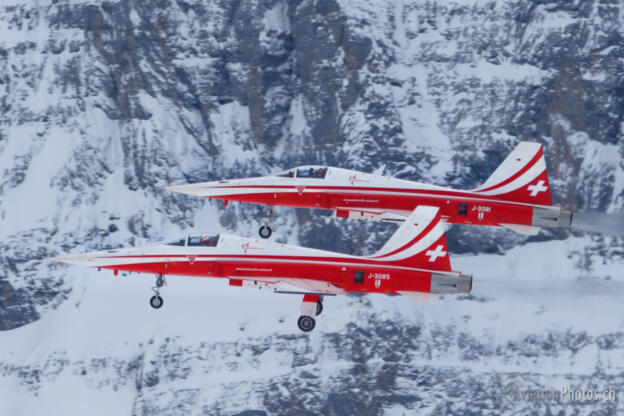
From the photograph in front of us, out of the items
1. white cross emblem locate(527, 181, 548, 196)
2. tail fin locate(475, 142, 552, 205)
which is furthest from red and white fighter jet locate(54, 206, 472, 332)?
white cross emblem locate(527, 181, 548, 196)

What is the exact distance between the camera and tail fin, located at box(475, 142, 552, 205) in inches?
3787

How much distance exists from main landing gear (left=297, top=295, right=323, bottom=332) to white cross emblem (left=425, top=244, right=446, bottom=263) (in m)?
7.05

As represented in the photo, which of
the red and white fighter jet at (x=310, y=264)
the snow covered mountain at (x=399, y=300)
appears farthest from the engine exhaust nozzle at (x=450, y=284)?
the snow covered mountain at (x=399, y=300)

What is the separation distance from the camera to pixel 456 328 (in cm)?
18750

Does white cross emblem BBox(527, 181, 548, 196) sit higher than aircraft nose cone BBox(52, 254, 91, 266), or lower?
higher

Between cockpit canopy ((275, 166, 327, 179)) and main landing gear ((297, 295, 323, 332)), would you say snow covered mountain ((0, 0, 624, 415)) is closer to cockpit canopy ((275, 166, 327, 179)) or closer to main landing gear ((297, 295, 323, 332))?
cockpit canopy ((275, 166, 327, 179))

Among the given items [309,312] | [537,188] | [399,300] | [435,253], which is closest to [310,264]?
[309,312]

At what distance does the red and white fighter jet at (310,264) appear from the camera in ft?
287

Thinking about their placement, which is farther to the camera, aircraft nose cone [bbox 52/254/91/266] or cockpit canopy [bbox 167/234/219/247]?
cockpit canopy [bbox 167/234/219/247]

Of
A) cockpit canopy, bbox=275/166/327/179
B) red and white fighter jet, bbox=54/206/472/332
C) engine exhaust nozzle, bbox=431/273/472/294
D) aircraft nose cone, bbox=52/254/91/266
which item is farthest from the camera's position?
cockpit canopy, bbox=275/166/327/179

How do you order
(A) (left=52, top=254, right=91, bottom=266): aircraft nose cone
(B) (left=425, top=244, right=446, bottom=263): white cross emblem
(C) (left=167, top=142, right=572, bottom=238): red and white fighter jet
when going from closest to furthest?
(B) (left=425, top=244, right=446, bottom=263): white cross emblem → (A) (left=52, top=254, right=91, bottom=266): aircraft nose cone → (C) (left=167, top=142, right=572, bottom=238): red and white fighter jet

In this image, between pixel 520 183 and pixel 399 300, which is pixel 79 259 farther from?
pixel 399 300

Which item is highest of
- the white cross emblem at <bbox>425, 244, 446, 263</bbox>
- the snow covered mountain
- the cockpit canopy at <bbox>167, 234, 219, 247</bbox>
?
the white cross emblem at <bbox>425, 244, 446, 263</bbox>

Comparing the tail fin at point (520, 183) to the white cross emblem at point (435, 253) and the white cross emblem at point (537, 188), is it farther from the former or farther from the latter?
the white cross emblem at point (435, 253)
